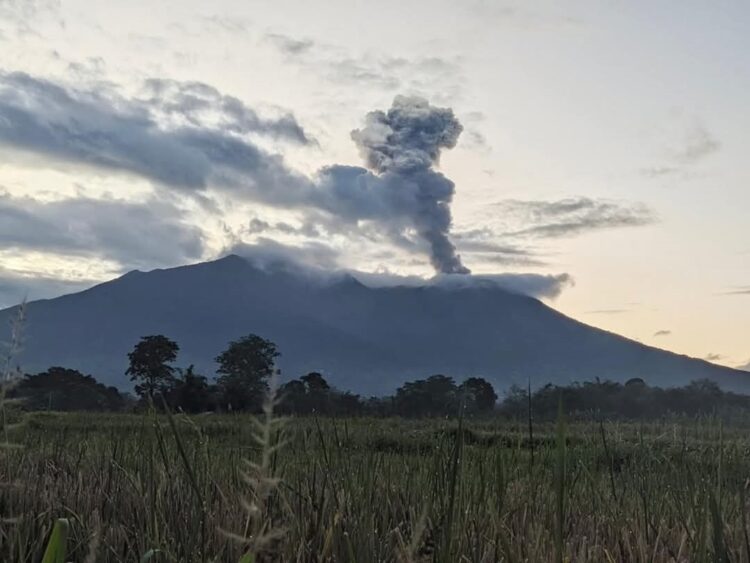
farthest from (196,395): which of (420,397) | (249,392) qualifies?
(420,397)

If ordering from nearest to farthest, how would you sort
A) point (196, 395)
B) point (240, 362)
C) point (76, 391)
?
point (196, 395) → point (76, 391) → point (240, 362)

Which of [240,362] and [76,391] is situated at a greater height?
[240,362]

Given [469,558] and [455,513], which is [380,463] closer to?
[455,513]

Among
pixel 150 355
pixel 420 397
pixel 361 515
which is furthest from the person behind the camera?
pixel 150 355

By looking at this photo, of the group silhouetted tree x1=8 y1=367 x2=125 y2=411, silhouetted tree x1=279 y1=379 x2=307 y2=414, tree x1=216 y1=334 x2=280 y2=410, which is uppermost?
tree x1=216 y1=334 x2=280 y2=410

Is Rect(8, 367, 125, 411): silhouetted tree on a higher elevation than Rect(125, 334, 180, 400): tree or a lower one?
lower

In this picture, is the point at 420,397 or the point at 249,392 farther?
the point at 420,397

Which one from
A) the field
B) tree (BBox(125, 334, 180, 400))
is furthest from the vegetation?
tree (BBox(125, 334, 180, 400))

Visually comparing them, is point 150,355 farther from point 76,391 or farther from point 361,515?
point 361,515

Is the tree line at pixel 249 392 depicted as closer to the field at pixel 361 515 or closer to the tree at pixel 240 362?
the tree at pixel 240 362

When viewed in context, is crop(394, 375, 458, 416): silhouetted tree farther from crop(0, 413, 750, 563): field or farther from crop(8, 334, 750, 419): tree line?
crop(0, 413, 750, 563): field

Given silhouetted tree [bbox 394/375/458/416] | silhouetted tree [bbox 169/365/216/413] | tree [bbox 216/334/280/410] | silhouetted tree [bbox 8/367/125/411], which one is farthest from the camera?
silhouetted tree [bbox 394/375/458/416]

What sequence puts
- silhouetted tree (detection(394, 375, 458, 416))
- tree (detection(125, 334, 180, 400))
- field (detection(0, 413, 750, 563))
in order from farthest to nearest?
tree (detection(125, 334, 180, 400)) < silhouetted tree (detection(394, 375, 458, 416)) < field (detection(0, 413, 750, 563))

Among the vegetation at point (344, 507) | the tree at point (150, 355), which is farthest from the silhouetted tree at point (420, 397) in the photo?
the vegetation at point (344, 507)
